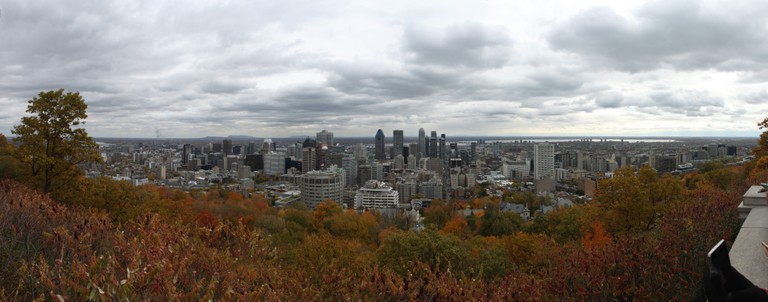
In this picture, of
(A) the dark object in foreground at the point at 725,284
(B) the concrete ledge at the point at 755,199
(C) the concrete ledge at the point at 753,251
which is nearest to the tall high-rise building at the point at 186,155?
(B) the concrete ledge at the point at 755,199

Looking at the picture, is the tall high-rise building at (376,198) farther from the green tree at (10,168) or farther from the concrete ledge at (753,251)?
the concrete ledge at (753,251)

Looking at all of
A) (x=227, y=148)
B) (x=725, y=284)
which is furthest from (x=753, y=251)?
(x=227, y=148)

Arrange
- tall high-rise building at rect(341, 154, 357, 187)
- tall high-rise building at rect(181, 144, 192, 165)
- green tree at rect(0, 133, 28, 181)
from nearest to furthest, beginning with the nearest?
green tree at rect(0, 133, 28, 181), tall high-rise building at rect(341, 154, 357, 187), tall high-rise building at rect(181, 144, 192, 165)

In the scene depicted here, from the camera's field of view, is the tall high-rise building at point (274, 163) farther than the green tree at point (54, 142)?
Yes

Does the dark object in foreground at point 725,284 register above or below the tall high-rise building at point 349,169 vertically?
above

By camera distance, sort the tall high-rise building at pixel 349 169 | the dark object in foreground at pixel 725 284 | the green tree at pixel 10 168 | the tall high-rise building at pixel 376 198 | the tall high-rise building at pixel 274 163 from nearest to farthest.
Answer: the dark object in foreground at pixel 725 284 → the green tree at pixel 10 168 → the tall high-rise building at pixel 376 198 → the tall high-rise building at pixel 349 169 → the tall high-rise building at pixel 274 163

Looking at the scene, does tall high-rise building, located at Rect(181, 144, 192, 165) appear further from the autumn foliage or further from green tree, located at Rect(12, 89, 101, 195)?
the autumn foliage

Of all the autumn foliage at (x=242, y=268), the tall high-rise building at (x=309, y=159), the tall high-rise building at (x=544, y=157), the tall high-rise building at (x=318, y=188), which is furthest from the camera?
the tall high-rise building at (x=309, y=159)

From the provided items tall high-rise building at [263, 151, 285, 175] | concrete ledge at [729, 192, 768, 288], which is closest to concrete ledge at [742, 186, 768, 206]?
concrete ledge at [729, 192, 768, 288]

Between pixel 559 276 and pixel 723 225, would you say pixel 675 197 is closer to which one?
pixel 723 225
